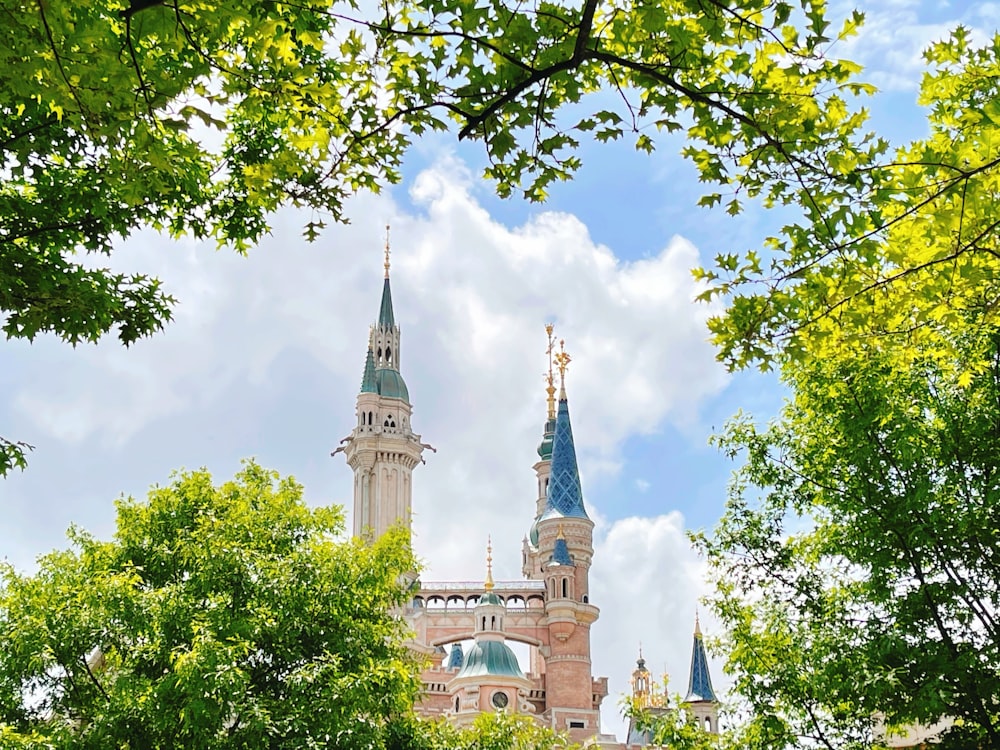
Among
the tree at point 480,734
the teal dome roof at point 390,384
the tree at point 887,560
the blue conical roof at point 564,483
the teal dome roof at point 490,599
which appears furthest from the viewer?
the teal dome roof at point 390,384

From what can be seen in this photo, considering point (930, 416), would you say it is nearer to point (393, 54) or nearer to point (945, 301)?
point (945, 301)

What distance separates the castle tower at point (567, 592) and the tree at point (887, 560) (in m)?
48.6

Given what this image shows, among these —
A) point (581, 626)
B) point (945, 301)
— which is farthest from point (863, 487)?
point (581, 626)

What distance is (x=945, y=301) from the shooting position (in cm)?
799

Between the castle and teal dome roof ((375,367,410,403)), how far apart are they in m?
0.09

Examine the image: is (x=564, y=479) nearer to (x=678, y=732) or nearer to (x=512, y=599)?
(x=512, y=599)

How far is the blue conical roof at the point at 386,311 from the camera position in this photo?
287 feet

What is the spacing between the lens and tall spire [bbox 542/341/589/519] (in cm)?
7675

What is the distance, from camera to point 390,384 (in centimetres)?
8306

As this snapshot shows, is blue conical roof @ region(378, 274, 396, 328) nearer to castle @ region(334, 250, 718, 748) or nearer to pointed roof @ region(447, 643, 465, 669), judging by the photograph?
castle @ region(334, 250, 718, 748)

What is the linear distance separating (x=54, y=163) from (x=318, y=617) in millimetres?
11157

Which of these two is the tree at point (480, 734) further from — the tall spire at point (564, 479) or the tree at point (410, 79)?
the tall spire at point (564, 479)

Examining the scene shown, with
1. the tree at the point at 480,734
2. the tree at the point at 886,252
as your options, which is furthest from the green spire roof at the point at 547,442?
the tree at the point at 886,252

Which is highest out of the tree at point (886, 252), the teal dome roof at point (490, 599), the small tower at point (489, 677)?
the teal dome roof at point (490, 599)
